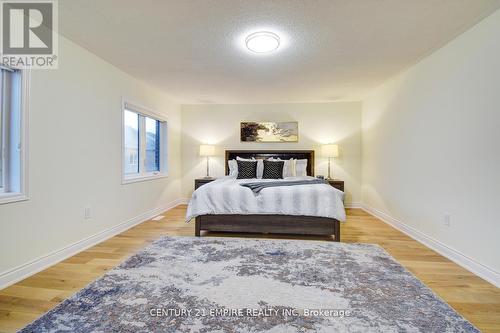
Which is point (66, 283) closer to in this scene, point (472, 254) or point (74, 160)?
point (74, 160)

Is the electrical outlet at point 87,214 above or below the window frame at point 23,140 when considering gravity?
below

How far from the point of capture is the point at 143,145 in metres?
4.20

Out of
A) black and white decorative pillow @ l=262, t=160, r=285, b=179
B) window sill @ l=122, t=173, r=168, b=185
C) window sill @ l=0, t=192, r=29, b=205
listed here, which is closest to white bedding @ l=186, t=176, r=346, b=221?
window sill @ l=122, t=173, r=168, b=185

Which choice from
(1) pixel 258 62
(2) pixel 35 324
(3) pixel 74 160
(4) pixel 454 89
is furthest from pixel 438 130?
(3) pixel 74 160

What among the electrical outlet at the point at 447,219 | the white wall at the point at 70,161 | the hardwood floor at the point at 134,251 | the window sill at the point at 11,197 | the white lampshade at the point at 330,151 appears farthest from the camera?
the white lampshade at the point at 330,151

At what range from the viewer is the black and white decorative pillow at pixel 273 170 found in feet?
14.8

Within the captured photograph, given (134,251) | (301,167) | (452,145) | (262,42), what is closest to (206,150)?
(301,167)

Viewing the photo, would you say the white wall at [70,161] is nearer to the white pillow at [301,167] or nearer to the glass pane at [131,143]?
the glass pane at [131,143]

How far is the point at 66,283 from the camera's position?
6.50 feet

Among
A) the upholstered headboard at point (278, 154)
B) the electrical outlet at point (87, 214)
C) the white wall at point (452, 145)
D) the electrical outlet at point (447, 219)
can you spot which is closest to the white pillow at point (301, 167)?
the upholstered headboard at point (278, 154)

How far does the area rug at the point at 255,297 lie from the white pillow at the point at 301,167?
7.92ft

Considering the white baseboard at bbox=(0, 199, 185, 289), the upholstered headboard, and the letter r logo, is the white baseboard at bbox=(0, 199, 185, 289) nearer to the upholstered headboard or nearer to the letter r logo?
the letter r logo

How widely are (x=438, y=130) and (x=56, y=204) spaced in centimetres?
437

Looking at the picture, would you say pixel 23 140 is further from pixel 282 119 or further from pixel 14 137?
pixel 282 119
